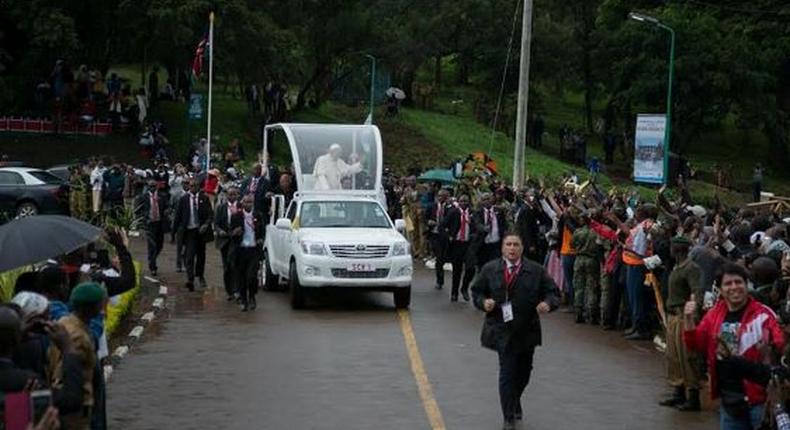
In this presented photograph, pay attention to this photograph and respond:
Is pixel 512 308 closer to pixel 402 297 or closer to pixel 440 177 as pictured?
pixel 402 297

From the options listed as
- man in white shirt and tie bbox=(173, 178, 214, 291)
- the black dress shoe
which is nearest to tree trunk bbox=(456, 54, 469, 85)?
man in white shirt and tie bbox=(173, 178, 214, 291)

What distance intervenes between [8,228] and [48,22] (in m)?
34.6

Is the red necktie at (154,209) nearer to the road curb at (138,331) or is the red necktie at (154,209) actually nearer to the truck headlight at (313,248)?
the road curb at (138,331)

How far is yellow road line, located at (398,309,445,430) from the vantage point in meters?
12.2

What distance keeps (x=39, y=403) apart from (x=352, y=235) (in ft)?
46.3

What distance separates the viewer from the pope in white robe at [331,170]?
24906mm

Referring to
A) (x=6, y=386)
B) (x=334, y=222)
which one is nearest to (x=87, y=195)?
(x=334, y=222)

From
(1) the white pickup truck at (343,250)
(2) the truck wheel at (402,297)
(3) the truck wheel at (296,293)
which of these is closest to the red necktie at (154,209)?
(1) the white pickup truck at (343,250)

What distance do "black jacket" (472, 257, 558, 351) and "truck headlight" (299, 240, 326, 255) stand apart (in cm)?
850

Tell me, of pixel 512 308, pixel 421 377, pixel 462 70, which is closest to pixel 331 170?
pixel 421 377

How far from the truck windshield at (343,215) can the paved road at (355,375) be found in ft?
5.09

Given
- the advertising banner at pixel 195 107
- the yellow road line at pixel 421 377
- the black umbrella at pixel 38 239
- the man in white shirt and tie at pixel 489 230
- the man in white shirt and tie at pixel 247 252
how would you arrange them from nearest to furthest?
the black umbrella at pixel 38 239 → the yellow road line at pixel 421 377 → the man in white shirt and tie at pixel 247 252 → the man in white shirt and tie at pixel 489 230 → the advertising banner at pixel 195 107

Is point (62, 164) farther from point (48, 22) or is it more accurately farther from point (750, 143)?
point (750, 143)

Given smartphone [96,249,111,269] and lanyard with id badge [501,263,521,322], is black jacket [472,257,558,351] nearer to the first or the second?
lanyard with id badge [501,263,521,322]
